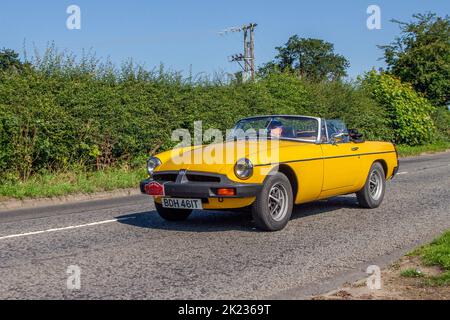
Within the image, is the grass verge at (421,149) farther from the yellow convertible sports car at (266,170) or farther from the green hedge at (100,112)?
the yellow convertible sports car at (266,170)

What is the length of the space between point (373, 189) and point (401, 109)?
2003cm

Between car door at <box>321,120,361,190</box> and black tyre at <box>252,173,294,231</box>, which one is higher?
car door at <box>321,120,361,190</box>

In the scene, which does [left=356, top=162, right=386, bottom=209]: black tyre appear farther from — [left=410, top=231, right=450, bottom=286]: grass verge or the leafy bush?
the leafy bush

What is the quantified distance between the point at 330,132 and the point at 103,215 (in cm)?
381

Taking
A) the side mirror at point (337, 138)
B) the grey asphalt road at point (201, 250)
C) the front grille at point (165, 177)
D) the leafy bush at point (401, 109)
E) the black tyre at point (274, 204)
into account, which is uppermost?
the leafy bush at point (401, 109)

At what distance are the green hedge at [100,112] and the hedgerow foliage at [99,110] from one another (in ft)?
0.07

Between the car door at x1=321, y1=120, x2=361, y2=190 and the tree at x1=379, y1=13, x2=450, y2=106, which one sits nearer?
the car door at x1=321, y1=120, x2=361, y2=190

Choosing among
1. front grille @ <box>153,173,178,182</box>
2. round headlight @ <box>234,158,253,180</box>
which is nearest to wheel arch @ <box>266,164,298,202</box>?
round headlight @ <box>234,158,253,180</box>

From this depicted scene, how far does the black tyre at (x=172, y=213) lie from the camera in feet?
26.9

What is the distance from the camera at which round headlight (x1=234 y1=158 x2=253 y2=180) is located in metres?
7.02

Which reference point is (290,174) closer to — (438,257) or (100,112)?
(438,257)

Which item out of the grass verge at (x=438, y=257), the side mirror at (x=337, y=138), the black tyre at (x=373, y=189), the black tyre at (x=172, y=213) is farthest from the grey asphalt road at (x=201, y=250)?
the side mirror at (x=337, y=138)

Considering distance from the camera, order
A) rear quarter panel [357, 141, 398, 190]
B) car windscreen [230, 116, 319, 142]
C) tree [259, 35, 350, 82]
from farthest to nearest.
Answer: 1. tree [259, 35, 350, 82]
2. rear quarter panel [357, 141, 398, 190]
3. car windscreen [230, 116, 319, 142]

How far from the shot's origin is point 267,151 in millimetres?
7332
